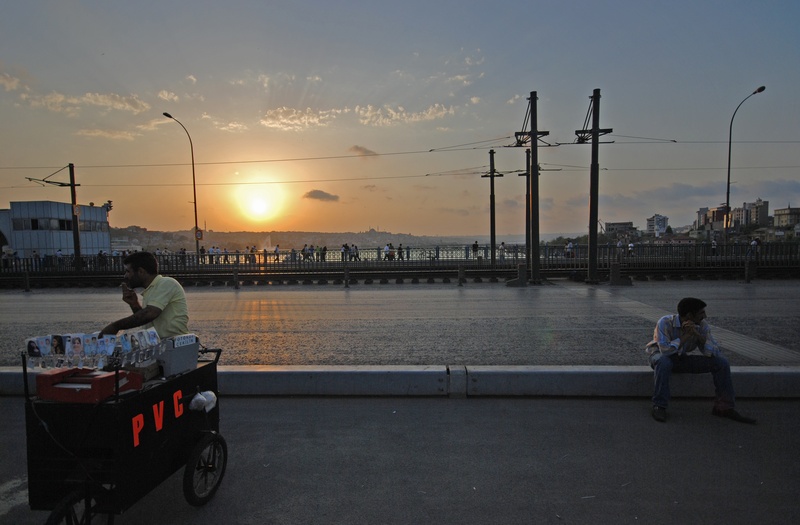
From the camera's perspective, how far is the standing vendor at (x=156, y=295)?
4.06 m

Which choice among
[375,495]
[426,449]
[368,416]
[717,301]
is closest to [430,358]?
[368,416]

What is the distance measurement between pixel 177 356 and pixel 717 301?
15496 mm

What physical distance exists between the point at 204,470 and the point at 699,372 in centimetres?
517

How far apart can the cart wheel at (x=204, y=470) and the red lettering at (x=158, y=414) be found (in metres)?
0.35

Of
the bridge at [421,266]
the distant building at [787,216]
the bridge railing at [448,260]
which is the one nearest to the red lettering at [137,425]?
the bridge at [421,266]

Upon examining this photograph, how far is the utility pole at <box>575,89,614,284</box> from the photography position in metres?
19.4

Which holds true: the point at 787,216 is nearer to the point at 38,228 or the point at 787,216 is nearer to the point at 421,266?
the point at 421,266

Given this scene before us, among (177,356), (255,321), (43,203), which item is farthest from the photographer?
(43,203)

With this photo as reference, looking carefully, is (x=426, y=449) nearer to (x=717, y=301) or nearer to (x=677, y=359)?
(x=677, y=359)

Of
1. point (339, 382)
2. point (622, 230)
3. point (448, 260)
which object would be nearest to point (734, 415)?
point (339, 382)

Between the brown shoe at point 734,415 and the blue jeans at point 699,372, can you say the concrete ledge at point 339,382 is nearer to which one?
the blue jeans at point 699,372

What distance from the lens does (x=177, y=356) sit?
3521 mm

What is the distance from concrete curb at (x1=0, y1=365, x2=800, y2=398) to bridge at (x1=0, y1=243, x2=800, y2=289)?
14.8 metres

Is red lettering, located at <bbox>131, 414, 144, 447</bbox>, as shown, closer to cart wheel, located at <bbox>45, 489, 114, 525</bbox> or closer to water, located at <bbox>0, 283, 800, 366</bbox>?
cart wheel, located at <bbox>45, 489, 114, 525</bbox>
